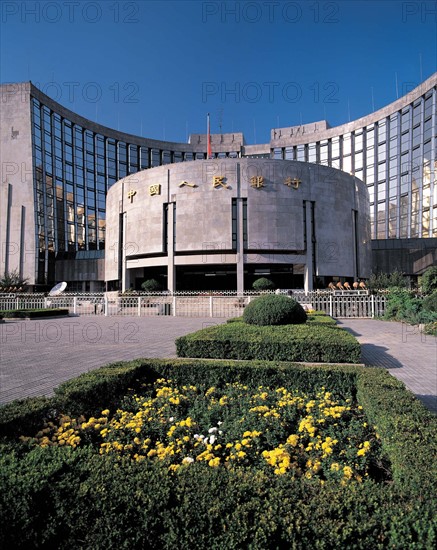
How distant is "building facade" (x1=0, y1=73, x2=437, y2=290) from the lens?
45344mm

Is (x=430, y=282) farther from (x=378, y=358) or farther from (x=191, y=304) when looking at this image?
(x=191, y=304)

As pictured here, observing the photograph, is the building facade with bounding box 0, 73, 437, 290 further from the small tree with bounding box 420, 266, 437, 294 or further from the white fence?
the small tree with bounding box 420, 266, 437, 294

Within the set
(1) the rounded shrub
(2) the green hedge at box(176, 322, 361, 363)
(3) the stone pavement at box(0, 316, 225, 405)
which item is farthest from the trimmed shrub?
(3) the stone pavement at box(0, 316, 225, 405)

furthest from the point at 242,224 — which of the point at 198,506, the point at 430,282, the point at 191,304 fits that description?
the point at 198,506

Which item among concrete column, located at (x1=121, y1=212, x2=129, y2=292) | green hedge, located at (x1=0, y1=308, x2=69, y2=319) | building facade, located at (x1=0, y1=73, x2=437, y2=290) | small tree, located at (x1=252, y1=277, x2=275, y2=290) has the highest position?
building facade, located at (x1=0, y1=73, x2=437, y2=290)

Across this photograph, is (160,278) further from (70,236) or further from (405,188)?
(405,188)

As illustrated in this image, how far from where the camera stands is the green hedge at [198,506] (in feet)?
6.07

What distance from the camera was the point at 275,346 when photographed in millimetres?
7082

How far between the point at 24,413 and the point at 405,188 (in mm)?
59452

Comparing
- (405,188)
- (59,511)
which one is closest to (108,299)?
(59,511)

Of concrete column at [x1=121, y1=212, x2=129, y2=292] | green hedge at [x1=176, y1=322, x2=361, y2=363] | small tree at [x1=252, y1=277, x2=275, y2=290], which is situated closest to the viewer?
green hedge at [x1=176, y1=322, x2=361, y2=363]

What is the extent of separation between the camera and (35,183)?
152 ft

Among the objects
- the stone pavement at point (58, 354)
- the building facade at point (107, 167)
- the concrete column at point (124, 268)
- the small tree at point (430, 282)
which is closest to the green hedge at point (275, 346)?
the stone pavement at point (58, 354)

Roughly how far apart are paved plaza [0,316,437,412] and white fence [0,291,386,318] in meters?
5.19
